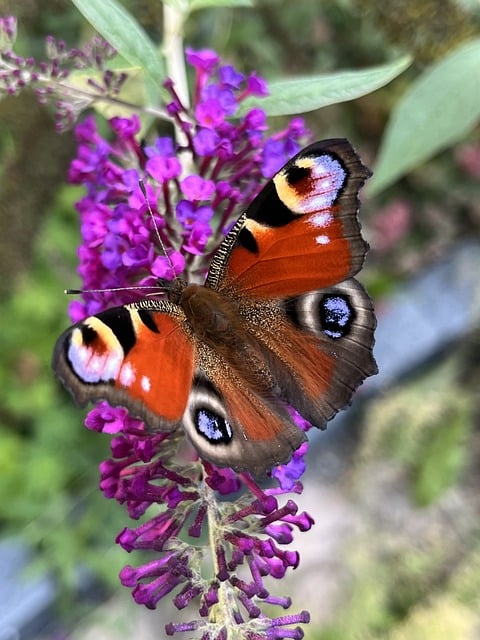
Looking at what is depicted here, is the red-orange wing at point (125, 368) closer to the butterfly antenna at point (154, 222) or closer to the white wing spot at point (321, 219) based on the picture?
the butterfly antenna at point (154, 222)

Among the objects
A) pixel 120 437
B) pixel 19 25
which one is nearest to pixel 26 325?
pixel 19 25

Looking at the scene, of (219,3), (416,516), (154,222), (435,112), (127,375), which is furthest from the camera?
(416,516)

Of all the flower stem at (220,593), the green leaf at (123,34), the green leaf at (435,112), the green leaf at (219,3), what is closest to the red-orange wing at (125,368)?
the flower stem at (220,593)

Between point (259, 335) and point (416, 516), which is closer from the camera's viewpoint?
point (259, 335)

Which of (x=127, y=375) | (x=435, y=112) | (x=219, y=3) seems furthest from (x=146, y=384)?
(x=435, y=112)

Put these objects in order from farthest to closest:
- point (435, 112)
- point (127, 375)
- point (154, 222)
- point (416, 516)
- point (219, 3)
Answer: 1. point (416, 516)
2. point (435, 112)
3. point (219, 3)
4. point (154, 222)
5. point (127, 375)

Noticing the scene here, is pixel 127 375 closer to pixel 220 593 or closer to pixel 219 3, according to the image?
pixel 220 593

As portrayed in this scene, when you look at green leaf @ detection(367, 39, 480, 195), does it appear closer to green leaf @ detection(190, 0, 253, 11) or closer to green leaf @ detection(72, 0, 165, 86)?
green leaf @ detection(190, 0, 253, 11)

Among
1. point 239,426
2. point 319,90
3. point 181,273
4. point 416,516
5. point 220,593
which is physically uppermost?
point 319,90
